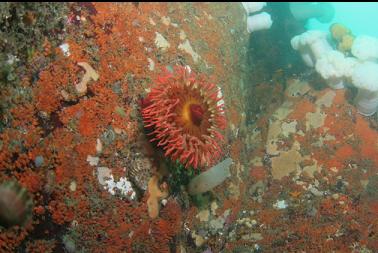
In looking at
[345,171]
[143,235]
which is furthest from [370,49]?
[143,235]

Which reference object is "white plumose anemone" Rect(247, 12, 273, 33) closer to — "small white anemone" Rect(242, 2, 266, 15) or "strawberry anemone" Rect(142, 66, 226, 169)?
"small white anemone" Rect(242, 2, 266, 15)

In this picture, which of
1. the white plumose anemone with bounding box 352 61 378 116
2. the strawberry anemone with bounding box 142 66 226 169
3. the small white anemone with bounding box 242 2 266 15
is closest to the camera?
the strawberry anemone with bounding box 142 66 226 169

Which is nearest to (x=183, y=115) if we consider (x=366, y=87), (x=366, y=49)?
(x=366, y=87)

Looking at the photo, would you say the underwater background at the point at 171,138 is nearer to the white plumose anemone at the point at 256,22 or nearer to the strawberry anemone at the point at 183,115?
the strawberry anemone at the point at 183,115

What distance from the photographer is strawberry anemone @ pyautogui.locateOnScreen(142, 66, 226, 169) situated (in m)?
3.44

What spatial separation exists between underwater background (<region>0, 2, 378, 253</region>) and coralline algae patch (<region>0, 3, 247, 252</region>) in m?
0.01

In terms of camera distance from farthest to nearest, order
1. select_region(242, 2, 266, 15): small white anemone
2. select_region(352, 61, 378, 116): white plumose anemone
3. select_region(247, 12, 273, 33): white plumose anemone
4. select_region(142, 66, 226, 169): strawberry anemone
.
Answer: select_region(242, 2, 266, 15): small white anemone < select_region(247, 12, 273, 33): white plumose anemone < select_region(352, 61, 378, 116): white plumose anemone < select_region(142, 66, 226, 169): strawberry anemone

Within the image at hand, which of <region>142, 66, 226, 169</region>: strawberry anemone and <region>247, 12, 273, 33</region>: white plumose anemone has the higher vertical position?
<region>142, 66, 226, 169</region>: strawberry anemone

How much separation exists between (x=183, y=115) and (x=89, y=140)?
995mm

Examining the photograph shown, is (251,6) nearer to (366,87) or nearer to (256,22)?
(256,22)

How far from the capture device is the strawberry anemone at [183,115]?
135 inches

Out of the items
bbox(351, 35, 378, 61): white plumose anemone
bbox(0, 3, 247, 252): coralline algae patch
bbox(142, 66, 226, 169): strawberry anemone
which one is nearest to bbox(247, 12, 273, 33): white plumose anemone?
bbox(351, 35, 378, 61): white plumose anemone

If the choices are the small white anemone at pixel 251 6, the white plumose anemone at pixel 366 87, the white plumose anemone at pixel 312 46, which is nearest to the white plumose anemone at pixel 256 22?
the small white anemone at pixel 251 6

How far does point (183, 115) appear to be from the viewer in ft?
11.6
